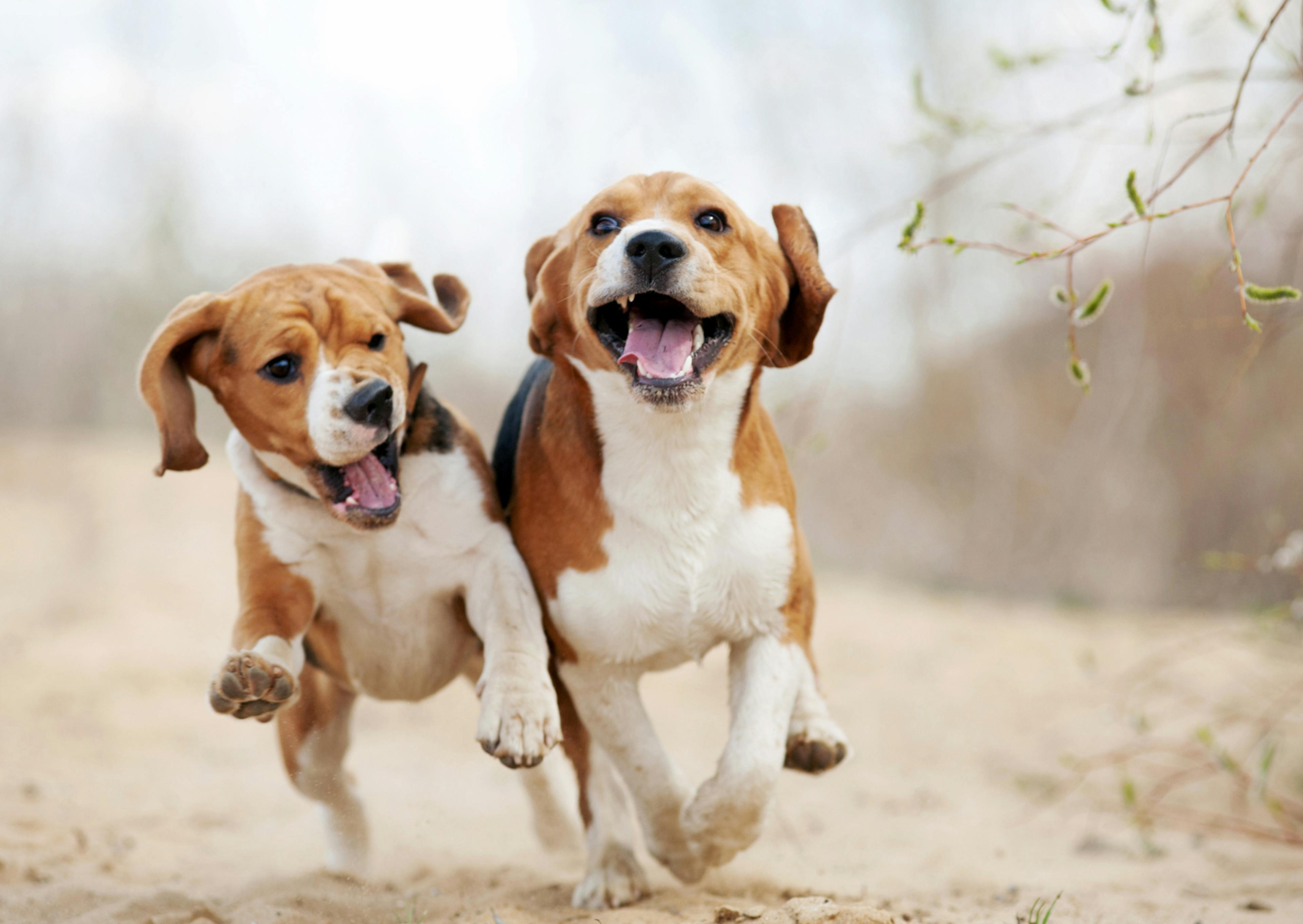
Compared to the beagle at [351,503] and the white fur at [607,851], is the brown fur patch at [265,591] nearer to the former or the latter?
the beagle at [351,503]

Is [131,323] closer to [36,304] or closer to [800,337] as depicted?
[36,304]

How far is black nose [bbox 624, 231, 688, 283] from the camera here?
9.30 ft

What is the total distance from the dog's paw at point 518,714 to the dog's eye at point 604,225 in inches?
43.6

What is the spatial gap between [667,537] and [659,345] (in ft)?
1.68

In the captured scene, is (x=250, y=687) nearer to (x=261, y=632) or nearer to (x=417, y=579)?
(x=261, y=632)

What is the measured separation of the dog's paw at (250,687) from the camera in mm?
2777

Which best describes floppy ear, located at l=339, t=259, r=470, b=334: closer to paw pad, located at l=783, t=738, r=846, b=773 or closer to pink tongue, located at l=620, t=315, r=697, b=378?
pink tongue, located at l=620, t=315, r=697, b=378

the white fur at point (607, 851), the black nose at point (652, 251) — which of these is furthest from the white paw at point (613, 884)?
the black nose at point (652, 251)

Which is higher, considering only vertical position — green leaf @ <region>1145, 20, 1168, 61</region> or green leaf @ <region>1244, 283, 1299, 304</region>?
green leaf @ <region>1145, 20, 1168, 61</region>

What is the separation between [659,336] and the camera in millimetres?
2996

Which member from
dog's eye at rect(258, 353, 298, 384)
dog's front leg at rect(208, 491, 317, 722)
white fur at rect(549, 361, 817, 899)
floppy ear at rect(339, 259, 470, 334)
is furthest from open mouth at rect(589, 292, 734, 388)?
dog's front leg at rect(208, 491, 317, 722)

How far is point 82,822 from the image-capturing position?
4.88 m

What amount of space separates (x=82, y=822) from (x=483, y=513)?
273 cm

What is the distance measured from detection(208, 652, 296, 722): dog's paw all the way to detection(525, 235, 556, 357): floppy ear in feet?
3.59
